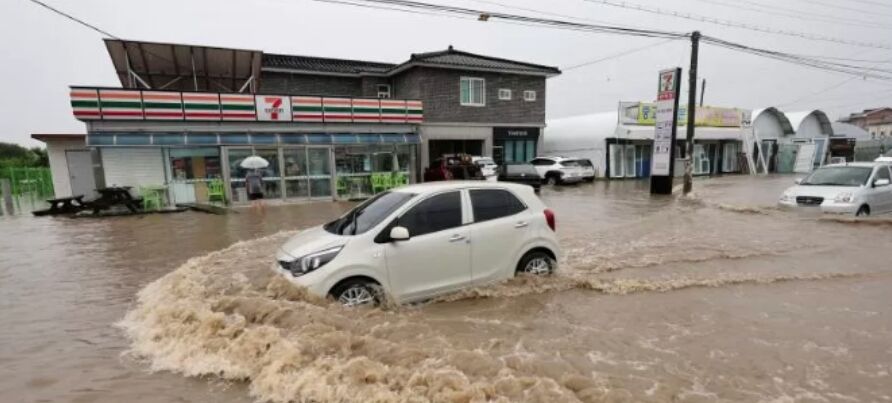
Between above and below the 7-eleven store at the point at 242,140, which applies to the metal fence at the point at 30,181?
below

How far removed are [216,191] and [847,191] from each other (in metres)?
17.9

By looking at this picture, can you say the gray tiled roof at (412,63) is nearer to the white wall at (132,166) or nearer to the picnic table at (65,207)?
the white wall at (132,166)

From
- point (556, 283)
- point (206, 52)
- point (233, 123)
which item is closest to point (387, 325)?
point (556, 283)

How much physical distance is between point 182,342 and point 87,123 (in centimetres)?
1388

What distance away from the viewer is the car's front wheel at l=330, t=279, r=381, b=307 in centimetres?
482

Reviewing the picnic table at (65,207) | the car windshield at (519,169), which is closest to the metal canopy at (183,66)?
the picnic table at (65,207)

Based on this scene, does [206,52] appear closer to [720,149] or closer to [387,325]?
[387,325]

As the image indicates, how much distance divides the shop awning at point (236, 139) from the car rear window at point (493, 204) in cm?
1295

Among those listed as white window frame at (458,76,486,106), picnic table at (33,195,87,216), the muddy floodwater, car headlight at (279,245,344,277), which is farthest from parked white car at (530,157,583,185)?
car headlight at (279,245,344,277)

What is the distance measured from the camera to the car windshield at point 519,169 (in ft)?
69.5

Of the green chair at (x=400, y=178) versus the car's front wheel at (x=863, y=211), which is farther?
the green chair at (x=400, y=178)

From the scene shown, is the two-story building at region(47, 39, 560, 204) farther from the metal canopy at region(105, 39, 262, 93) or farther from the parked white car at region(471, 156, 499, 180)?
the parked white car at region(471, 156, 499, 180)

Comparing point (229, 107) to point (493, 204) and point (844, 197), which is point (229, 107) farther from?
point (844, 197)

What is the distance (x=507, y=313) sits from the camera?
5148 mm
